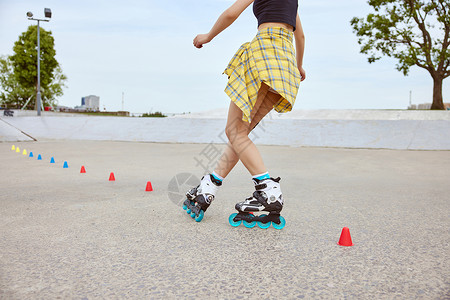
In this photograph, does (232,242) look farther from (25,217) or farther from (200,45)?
(25,217)

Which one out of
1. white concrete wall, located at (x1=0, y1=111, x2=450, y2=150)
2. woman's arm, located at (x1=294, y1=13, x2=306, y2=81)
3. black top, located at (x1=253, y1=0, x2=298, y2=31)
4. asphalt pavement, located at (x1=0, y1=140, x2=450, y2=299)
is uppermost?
black top, located at (x1=253, y1=0, x2=298, y2=31)

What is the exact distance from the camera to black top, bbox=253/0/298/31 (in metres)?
2.78

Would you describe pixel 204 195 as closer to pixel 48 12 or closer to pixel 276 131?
pixel 276 131

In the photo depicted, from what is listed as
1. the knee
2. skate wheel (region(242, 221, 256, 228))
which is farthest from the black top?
skate wheel (region(242, 221, 256, 228))

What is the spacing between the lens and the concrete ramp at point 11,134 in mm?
13898

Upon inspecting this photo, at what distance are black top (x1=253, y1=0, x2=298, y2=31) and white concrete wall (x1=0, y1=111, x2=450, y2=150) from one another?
9762mm

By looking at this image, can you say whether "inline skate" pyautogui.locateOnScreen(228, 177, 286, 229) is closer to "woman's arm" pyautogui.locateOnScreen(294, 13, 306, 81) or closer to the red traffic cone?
the red traffic cone

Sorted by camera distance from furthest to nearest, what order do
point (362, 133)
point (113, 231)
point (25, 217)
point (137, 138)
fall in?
point (137, 138)
point (362, 133)
point (25, 217)
point (113, 231)

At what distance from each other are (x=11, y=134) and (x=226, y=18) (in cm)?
1443

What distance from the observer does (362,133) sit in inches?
519

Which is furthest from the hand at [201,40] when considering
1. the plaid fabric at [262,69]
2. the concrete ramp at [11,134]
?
the concrete ramp at [11,134]

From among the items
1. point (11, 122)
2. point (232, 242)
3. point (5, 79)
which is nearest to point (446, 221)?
point (232, 242)

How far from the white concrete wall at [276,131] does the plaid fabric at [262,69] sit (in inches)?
387

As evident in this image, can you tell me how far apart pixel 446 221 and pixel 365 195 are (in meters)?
1.26
